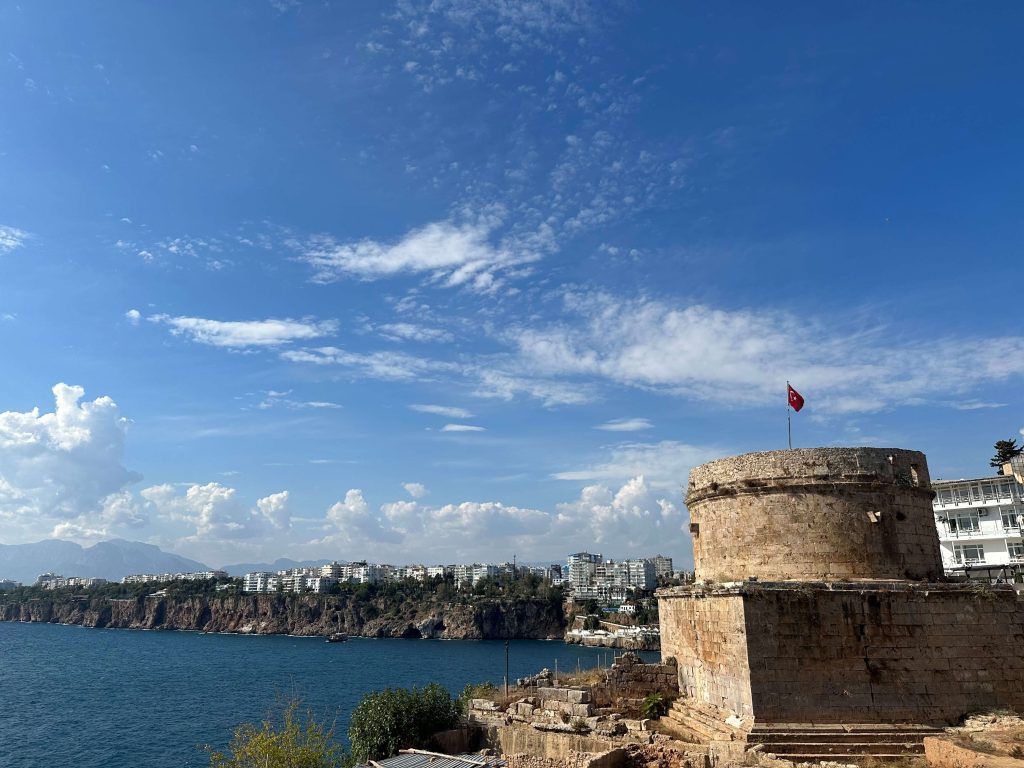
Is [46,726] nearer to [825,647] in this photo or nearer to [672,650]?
[672,650]

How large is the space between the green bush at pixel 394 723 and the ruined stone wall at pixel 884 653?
1104 centimetres

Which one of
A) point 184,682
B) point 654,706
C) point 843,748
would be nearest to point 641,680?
point 654,706

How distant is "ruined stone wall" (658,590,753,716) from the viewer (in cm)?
1661

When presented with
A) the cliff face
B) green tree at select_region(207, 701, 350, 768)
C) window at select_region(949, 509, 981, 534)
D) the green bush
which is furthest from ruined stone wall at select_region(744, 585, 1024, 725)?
the cliff face

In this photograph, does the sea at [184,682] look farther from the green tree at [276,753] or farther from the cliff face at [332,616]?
the green tree at [276,753]

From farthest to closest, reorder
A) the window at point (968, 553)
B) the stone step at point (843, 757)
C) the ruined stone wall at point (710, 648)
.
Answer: the window at point (968, 553) < the ruined stone wall at point (710, 648) < the stone step at point (843, 757)

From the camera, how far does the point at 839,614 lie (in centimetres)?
1659

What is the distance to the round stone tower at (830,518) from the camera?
18.0m

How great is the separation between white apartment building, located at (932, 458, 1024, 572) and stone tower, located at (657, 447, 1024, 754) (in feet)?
89.3

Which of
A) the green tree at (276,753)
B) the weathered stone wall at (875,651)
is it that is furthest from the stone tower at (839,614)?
the green tree at (276,753)

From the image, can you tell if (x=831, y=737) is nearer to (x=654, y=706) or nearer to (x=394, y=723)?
(x=654, y=706)

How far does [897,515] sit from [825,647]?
15.6 ft

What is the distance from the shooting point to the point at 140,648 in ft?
341

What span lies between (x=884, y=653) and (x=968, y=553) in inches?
1303
